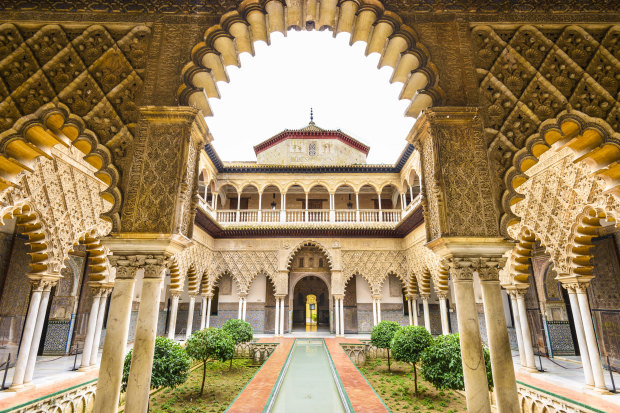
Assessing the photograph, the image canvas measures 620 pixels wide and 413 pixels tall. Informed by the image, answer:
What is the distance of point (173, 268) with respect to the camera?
1071cm

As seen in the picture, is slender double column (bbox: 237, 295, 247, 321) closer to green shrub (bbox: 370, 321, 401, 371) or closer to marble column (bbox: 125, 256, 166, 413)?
green shrub (bbox: 370, 321, 401, 371)

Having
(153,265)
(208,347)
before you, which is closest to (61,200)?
(208,347)

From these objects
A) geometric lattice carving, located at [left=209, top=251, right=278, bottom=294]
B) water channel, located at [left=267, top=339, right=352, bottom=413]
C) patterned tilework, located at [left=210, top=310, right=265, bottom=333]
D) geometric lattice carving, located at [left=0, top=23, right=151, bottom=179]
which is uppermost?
geometric lattice carving, located at [left=0, top=23, right=151, bottom=179]

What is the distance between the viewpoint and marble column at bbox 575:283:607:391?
19.6 ft

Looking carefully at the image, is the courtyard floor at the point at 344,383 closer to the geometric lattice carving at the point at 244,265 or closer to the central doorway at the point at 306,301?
the geometric lattice carving at the point at 244,265

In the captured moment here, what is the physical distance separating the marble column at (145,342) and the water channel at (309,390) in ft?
7.18

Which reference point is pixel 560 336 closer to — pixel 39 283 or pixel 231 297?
pixel 231 297

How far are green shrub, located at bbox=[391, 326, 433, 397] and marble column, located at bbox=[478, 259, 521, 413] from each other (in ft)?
15.8

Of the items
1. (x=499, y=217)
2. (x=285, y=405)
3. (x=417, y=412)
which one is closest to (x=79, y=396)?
(x=285, y=405)

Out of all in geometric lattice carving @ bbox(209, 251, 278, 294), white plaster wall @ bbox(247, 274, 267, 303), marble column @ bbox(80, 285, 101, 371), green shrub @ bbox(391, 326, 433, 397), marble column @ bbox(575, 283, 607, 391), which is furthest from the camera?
white plaster wall @ bbox(247, 274, 267, 303)

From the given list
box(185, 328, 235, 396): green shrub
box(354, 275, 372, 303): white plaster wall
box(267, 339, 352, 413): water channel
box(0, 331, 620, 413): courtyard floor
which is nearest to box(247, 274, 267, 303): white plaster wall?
box(354, 275, 372, 303): white plaster wall

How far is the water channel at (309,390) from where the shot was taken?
495cm

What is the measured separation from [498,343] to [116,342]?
352 centimetres

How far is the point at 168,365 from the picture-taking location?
5.99 metres
